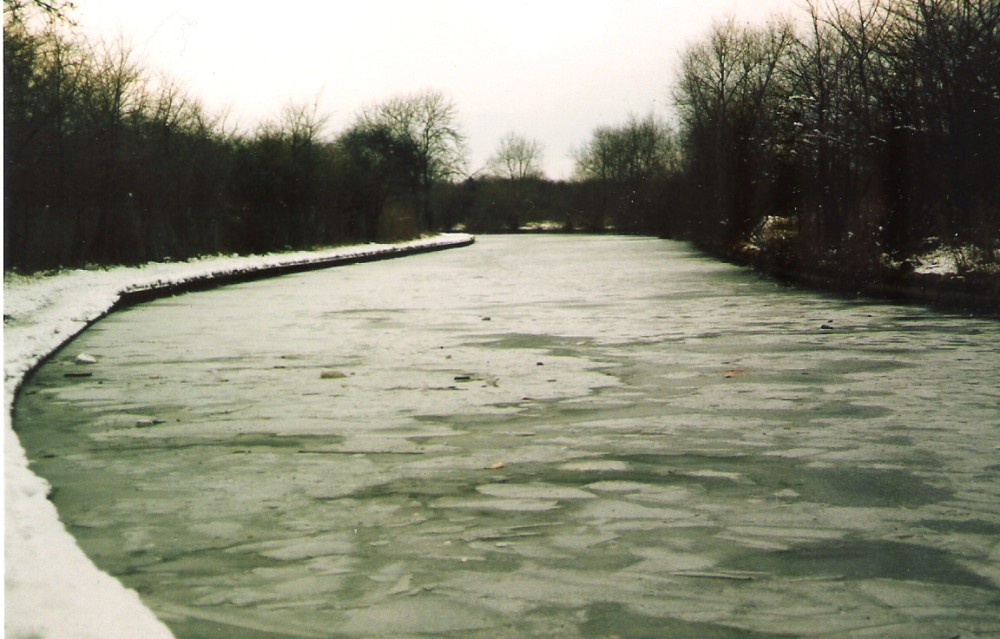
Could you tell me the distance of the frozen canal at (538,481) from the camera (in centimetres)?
425

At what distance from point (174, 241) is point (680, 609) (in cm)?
2913

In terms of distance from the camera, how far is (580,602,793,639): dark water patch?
153 inches

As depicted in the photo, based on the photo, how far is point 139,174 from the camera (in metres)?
29.3

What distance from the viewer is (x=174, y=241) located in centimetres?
3167

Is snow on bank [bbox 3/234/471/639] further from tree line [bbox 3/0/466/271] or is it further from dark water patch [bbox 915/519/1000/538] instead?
tree line [bbox 3/0/466/271]

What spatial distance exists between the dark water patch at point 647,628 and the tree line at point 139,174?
637 inches

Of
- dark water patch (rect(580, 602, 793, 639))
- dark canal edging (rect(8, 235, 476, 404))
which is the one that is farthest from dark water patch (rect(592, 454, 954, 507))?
dark canal edging (rect(8, 235, 476, 404))

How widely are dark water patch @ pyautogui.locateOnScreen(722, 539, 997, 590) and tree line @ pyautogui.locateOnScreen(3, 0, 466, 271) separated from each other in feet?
52.2

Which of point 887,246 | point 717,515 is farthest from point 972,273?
point 717,515

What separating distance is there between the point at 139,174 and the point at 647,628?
89.5 feet

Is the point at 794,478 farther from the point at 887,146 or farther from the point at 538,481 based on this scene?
the point at 887,146

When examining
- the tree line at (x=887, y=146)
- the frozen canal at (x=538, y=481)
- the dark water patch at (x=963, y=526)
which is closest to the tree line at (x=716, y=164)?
the tree line at (x=887, y=146)

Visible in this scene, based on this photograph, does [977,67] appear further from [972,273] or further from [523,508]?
[523,508]

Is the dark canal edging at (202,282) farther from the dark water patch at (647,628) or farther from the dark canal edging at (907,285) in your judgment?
the dark canal edging at (907,285)
